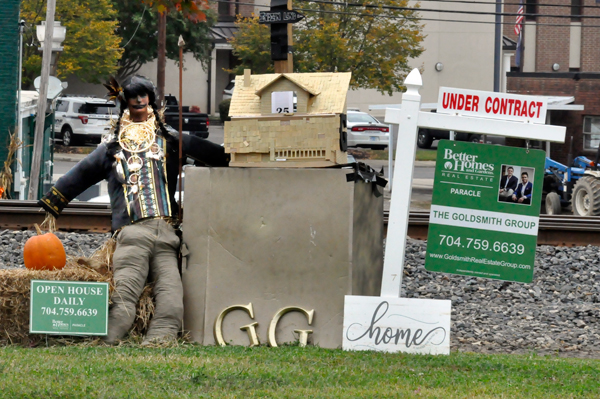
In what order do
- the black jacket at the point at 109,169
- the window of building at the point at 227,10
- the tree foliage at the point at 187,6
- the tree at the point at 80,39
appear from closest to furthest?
the tree foliage at the point at 187,6 < the black jacket at the point at 109,169 < the tree at the point at 80,39 < the window of building at the point at 227,10

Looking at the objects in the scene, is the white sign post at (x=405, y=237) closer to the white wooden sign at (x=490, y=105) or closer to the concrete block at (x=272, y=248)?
the white wooden sign at (x=490, y=105)

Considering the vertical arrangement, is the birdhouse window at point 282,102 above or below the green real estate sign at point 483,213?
above

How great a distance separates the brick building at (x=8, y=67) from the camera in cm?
1535

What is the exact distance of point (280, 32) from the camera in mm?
6992

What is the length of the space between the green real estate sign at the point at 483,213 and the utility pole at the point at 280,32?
1.50 meters

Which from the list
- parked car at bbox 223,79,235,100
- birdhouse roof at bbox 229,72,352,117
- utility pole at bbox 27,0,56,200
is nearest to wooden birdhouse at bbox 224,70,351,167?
birdhouse roof at bbox 229,72,352,117

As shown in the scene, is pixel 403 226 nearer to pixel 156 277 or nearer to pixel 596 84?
pixel 156 277

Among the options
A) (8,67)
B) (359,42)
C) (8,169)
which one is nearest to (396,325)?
(8,169)

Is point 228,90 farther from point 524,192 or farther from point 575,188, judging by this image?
point 524,192

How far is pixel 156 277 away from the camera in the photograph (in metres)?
6.30

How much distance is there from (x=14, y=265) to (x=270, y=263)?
12.9 feet

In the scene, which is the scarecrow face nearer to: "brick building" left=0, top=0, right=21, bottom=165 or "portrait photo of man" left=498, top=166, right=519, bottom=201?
"portrait photo of man" left=498, top=166, right=519, bottom=201

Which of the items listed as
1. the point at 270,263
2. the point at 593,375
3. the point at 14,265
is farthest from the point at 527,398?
the point at 14,265

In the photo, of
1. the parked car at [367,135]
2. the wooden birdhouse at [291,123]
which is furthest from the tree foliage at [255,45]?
the wooden birdhouse at [291,123]
